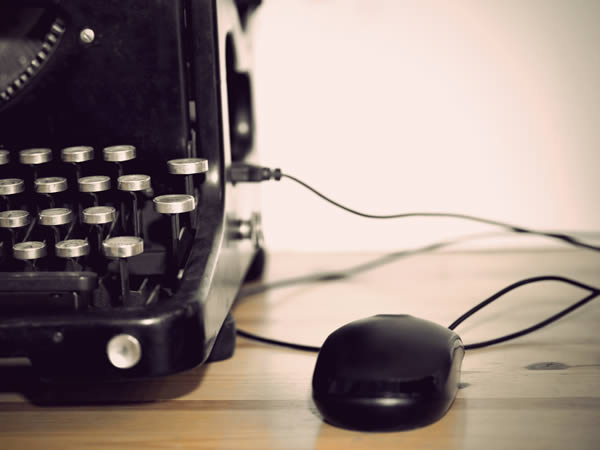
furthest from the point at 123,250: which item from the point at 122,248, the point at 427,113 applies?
the point at 427,113

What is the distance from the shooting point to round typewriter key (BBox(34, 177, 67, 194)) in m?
0.80

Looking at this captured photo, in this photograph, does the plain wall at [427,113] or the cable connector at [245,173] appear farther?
the plain wall at [427,113]

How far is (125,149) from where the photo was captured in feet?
2.64

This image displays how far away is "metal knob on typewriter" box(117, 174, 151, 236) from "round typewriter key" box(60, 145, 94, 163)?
50mm

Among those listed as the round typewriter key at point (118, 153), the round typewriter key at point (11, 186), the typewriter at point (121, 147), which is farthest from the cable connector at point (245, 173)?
the round typewriter key at point (11, 186)

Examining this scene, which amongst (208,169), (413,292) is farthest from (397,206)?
(208,169)

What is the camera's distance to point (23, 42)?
859mm

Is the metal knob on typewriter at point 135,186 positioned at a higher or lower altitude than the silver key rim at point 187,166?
lower

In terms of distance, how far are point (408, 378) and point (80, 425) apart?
31 centimetres

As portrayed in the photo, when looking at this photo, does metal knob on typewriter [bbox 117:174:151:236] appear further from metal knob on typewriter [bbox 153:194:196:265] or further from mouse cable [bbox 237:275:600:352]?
mouse cable [bbox 237:275:600:352]

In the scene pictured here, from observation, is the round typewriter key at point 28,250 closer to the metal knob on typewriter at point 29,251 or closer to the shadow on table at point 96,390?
the metal knob on typewriter at point 29,251

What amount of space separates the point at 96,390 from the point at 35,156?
259mm

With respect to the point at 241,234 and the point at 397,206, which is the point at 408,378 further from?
the point at 397,206

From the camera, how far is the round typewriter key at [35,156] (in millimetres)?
813
